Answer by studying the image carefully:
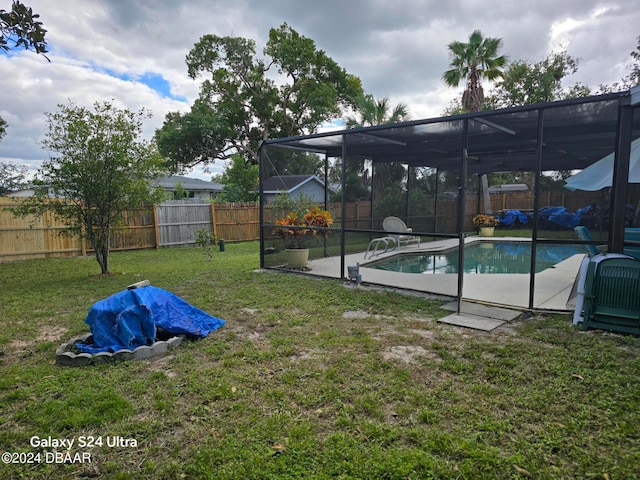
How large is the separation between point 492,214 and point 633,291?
10.7 meters

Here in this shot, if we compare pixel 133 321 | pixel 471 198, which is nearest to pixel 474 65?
pixel 471 198

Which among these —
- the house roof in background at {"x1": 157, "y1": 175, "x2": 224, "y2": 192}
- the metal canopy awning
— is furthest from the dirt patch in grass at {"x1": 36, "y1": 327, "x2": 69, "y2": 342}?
the house roof in background at {"x1": 157, "y1": 175, "x2": 224, "y2": 192}

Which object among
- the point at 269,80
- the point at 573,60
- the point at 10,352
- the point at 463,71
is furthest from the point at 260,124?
the point at 10,352

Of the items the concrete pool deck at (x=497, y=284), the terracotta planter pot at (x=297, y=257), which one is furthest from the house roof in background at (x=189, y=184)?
the concrete pool deck at (x=497, y=284)

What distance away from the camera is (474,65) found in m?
14.3

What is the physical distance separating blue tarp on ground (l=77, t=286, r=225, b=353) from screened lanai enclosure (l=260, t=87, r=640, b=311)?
122 inches

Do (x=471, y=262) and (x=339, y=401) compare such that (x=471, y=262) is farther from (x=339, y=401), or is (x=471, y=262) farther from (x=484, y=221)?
(x=339, y=401)

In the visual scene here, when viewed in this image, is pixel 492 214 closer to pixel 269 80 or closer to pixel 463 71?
pixel 463 71

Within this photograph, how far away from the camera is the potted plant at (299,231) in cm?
712

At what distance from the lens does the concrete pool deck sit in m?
4.86

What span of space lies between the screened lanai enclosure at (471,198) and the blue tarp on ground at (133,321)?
3.11 m

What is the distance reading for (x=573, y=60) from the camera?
1734 centimetres

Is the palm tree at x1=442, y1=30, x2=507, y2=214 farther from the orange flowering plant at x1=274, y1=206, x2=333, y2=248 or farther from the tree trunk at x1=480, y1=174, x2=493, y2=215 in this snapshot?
the orange flowering plant at x1=274, y1=206, x2=333, y2=248

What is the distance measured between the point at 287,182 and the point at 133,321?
6.05 meters
